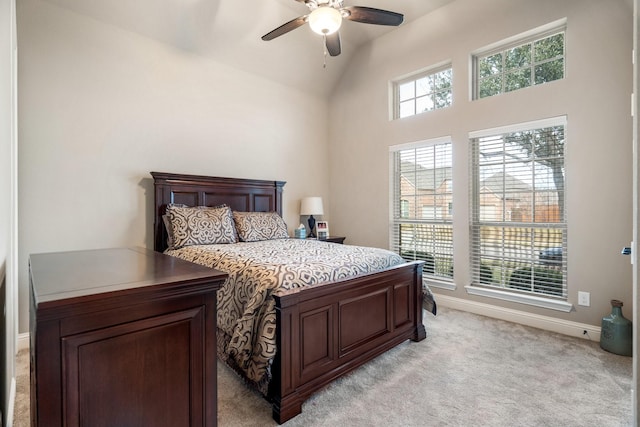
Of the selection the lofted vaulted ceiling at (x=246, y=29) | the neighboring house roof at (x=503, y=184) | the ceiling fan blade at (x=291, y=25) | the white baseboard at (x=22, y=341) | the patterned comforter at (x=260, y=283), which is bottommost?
the white baseboard at (x=22, y=341)

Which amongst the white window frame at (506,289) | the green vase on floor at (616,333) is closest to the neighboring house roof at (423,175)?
the white window frame at (506,289)

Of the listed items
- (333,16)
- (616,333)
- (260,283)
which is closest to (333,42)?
(333,16)

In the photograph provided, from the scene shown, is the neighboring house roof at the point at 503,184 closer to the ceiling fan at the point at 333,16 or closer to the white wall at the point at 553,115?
the white wall at the point at 553,115

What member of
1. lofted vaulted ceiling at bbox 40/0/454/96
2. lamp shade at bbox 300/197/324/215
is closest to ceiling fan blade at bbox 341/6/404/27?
lofted vaulted ceiling at bbox 40/0/454/96

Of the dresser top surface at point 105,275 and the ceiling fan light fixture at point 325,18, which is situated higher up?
the ceiling fan light fixture at point 325,18

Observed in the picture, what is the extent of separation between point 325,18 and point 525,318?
328 centimetres

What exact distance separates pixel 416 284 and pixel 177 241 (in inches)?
89.9

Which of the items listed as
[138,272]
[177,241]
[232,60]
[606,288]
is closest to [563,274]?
[606,288]

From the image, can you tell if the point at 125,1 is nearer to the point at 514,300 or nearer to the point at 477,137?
the point at 477,137

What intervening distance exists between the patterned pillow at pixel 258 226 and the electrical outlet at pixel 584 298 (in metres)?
2.97

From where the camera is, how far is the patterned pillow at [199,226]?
3167 millimetres

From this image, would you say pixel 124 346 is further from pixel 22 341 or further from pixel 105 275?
pixel 22 341

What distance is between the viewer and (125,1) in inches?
122

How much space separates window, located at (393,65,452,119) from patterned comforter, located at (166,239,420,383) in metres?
2.39
